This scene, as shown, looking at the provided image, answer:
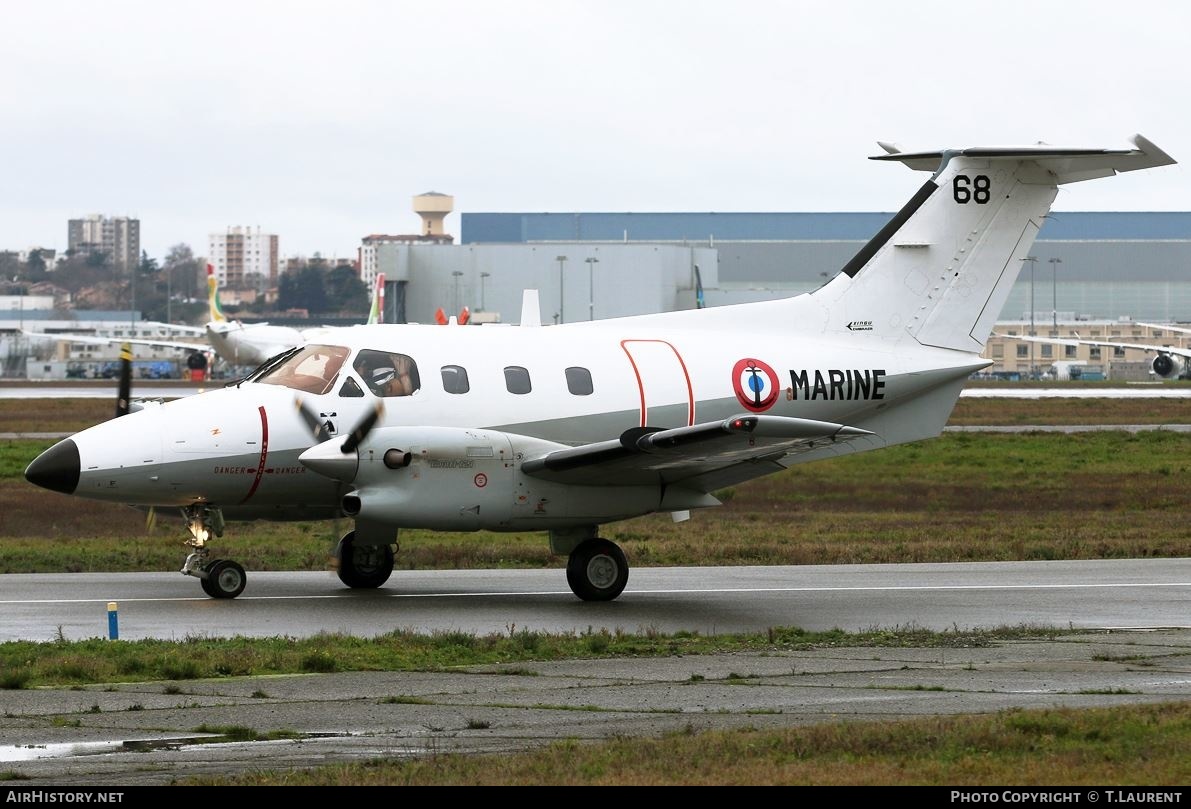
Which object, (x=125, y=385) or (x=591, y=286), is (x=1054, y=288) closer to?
(x=591, y=286)

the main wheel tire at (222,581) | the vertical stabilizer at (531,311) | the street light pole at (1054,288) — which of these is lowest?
the main wheel tire at (222,581)

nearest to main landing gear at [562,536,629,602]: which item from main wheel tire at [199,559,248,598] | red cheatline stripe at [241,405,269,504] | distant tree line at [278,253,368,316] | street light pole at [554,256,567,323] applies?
red cheatline stripe at [241,405,269,504]

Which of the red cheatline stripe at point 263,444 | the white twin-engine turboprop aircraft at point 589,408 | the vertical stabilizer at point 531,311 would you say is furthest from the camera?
the vertical stabilizer at point 531,311

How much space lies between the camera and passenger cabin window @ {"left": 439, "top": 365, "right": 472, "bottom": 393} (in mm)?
17391

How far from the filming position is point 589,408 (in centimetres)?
1797

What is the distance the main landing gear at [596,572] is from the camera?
1738cm

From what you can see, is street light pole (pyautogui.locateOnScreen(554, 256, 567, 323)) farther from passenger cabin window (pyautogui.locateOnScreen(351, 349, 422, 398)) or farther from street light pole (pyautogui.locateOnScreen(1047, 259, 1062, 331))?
passenger cabin window (pyautogui.locateOnScreen(351, 349, 422, 398))

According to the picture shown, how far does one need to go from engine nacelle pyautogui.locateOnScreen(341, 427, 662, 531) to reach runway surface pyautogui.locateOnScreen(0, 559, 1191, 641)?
1.00 meters

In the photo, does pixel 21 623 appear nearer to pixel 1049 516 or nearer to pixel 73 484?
pixel 73 484

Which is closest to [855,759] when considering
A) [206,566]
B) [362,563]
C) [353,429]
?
[353,429]

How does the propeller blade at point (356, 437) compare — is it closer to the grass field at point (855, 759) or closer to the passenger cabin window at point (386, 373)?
the passenger cabin window at point (386, 373)

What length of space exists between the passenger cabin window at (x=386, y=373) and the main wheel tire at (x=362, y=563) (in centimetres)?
210

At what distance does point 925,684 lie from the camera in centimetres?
1170

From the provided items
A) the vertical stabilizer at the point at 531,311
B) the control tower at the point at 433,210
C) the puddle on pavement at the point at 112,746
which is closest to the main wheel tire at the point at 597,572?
the vertical stabilizer at the point at 531,311
